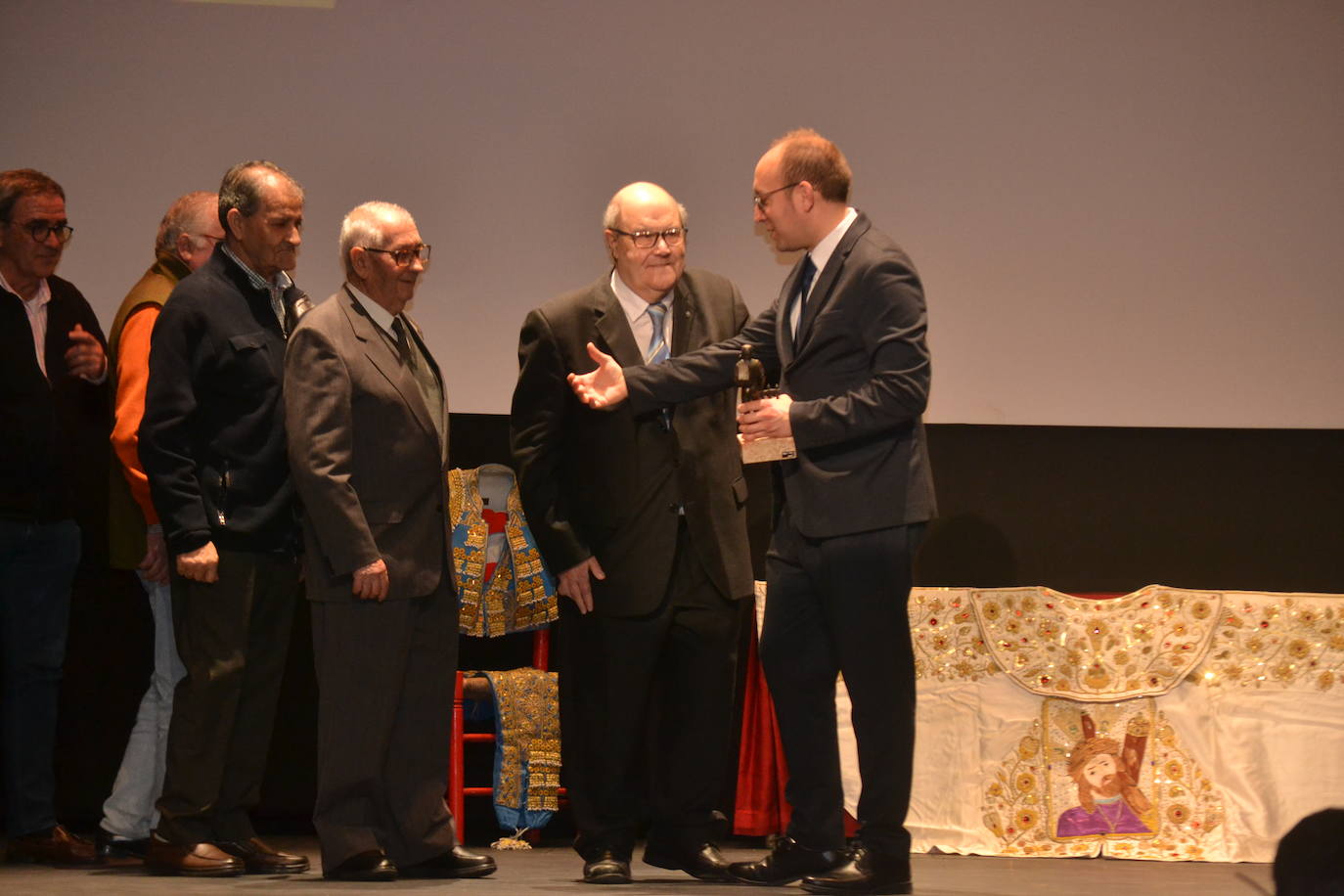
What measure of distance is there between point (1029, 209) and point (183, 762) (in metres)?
3.07

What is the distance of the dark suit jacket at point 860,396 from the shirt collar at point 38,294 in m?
2.09

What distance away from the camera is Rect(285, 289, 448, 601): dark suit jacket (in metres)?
3.32

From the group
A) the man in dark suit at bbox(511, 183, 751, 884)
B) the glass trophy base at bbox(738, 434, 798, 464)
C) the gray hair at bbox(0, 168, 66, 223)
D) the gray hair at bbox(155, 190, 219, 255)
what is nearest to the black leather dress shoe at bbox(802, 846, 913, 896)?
the man in dark suit at bbox(511, 183, 751, 884)

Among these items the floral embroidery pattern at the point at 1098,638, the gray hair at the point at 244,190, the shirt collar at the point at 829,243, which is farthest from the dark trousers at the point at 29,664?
the floral embroidery pattern at the point at 1098,638

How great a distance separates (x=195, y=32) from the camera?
4.68 meters

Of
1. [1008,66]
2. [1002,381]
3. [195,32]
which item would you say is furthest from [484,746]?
[1008,66]

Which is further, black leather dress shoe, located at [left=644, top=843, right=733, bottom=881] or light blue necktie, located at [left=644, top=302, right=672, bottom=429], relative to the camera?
light blue necktie, located at [left=644, top=302, right=672, bottom=429]

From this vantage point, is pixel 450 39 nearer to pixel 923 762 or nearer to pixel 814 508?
pixel 814 508

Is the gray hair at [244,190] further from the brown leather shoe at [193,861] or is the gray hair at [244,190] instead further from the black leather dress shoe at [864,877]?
the black leather dress shoe at [864,877]

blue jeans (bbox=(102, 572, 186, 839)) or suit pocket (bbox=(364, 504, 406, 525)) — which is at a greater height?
suit pocket (bbox=(364, 504, 406, 525))

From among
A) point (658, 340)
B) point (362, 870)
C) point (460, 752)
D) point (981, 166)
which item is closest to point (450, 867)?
point (362, 870)

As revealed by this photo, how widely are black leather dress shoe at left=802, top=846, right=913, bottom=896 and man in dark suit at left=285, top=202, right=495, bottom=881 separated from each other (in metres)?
0.93

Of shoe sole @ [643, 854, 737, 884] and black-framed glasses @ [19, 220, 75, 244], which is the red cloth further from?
black-framed glasses @ [19, 220, 75, 244]

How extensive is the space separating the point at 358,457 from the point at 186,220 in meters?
1.06
